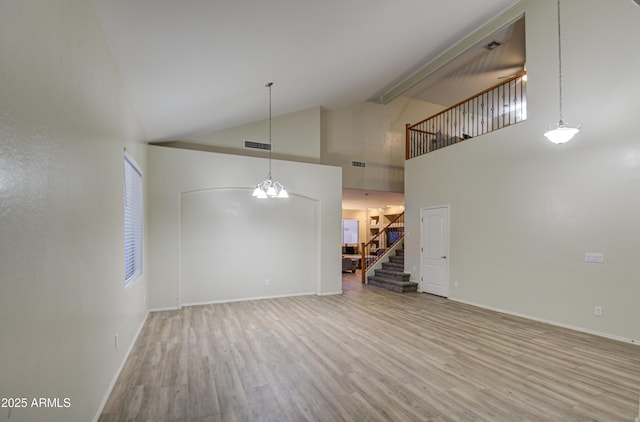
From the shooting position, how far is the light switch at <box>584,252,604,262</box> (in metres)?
4.33

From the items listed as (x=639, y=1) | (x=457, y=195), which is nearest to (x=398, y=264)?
(x=457, y=195)

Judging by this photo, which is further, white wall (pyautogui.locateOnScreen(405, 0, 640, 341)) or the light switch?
the light switch

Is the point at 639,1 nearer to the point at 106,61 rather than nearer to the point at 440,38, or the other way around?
the point at 106,61

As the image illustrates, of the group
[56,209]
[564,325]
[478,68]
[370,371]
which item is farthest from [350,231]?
[56,209]

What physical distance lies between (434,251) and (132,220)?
610 cm

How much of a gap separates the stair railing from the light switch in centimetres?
485

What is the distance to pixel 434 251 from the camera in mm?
7125

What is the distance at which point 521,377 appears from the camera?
10.1 feet

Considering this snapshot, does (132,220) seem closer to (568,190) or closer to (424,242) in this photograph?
(424,242)

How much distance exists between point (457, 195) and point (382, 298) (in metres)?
2.79

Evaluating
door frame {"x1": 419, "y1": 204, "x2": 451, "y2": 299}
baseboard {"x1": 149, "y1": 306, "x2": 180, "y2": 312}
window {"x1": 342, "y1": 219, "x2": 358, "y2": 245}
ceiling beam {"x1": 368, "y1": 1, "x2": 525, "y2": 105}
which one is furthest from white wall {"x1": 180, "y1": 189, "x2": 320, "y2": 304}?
window {"x1": 342, "y1": 219, "x2": 358, "y2": 245}

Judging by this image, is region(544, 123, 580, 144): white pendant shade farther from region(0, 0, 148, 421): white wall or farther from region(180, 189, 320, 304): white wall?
region(0, 0, 148, 421): white wall

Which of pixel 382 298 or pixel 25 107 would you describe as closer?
pixel 25 107

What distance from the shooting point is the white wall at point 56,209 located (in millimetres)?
1241
